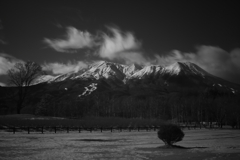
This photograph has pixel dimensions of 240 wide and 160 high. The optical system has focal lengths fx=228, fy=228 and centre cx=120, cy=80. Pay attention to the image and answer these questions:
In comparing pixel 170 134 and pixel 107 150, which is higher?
pixel 170 134

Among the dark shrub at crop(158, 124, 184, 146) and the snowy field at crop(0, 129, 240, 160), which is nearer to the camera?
the snowy field at crop(0, 129, 240, 160)

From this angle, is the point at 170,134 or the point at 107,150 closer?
the point at 107,150

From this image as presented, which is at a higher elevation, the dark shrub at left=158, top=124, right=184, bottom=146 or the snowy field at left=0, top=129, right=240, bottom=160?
the dark shrub at left=158, top=124, right=184, bottom=146

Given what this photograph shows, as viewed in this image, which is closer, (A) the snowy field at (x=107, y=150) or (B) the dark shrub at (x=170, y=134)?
(A) the snowy field at (x=107, y=150)

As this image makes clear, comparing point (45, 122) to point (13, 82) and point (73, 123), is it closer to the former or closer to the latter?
point (73, 123)

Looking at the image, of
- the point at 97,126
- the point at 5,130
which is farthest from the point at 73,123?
the point at 5,130

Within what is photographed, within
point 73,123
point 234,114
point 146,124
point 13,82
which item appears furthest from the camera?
point 234,114

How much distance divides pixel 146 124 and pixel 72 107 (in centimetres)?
8284

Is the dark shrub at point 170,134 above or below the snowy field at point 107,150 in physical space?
above

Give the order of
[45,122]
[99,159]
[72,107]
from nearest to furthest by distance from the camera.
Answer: [99,159] < [45,122] < [72,107]

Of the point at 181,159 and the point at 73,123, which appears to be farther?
the point at 73,123

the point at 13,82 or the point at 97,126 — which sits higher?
the point at 13,82

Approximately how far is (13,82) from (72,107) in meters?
82.7

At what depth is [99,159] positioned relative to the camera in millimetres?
15438
